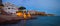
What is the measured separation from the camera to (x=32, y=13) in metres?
1.83

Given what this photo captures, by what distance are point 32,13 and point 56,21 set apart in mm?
359

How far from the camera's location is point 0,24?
178cm

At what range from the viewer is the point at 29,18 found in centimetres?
183

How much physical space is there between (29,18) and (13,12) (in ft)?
0.78

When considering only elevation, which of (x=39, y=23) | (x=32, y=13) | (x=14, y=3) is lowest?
(x=39, y=23)

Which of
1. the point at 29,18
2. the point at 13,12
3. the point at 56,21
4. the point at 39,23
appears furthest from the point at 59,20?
the point at 13,12

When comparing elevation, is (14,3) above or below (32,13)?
above

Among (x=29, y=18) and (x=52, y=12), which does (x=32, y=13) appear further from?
(x=52, y=12)

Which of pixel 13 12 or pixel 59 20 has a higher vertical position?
pixel 13 12

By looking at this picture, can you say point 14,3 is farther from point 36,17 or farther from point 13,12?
point 36,17

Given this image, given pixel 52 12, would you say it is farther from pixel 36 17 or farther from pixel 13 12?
pixel 13 12

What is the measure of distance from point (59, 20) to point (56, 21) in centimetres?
5

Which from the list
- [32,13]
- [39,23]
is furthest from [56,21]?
[32,13]

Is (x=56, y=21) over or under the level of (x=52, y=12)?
under
